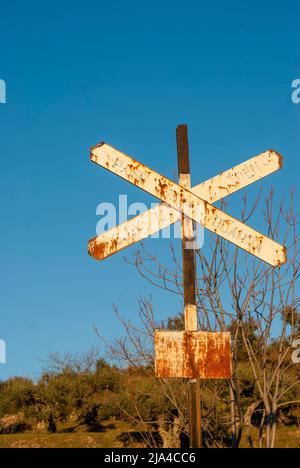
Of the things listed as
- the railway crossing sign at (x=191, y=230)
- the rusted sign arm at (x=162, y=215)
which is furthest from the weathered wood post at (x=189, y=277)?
the rusted sign arm at (x=162, y=215)

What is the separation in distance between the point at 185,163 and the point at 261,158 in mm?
513

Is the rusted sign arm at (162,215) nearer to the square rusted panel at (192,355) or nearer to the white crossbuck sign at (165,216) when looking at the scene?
the white crossbuck sign at (165,216)

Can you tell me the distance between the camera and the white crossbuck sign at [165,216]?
3.45m

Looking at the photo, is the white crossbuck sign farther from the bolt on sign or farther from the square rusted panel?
the square rusted panel

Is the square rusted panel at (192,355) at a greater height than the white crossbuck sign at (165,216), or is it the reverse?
the white crossbuck sign at (165,216)

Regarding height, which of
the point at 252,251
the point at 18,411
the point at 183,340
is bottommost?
the point at 18,411

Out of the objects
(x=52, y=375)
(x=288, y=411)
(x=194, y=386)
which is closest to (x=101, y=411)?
(x=52, y=375)

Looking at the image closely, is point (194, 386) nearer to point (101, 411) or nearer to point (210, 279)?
point (210, 279)

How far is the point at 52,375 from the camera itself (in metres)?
30.9

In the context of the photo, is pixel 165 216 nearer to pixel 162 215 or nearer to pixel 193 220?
pixel 162 215

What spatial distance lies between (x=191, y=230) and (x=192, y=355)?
Answer: 79 centimetres

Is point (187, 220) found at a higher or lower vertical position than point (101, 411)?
higher

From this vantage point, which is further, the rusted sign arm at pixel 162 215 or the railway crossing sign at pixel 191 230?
the rusted sign arm at pixel 162 215

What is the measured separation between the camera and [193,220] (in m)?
3.52
